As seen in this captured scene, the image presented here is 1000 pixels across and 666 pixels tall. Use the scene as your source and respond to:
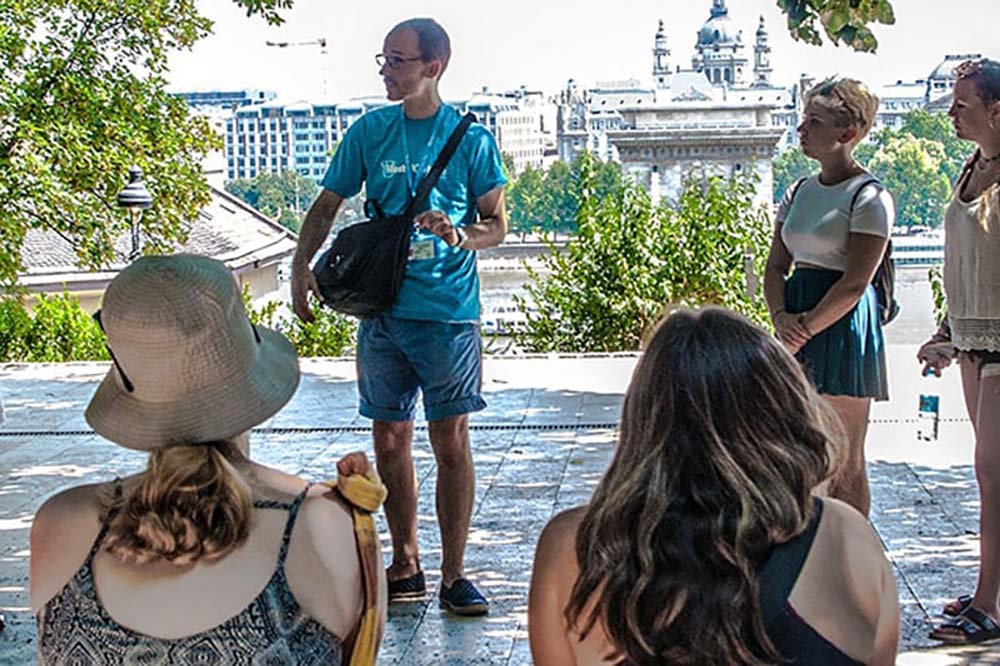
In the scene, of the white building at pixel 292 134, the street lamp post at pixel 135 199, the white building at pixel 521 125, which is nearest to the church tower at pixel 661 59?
the white building at pixel 521 125

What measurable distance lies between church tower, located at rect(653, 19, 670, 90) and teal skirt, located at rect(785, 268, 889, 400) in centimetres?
7462

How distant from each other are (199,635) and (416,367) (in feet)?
8.40

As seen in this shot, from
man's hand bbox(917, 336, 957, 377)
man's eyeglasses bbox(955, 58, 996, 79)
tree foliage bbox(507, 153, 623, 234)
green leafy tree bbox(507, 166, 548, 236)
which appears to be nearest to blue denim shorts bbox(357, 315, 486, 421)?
man's hand bbox(917, 336, 957, 377)

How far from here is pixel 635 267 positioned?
458 inches

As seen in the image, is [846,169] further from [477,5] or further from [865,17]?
[477,5]

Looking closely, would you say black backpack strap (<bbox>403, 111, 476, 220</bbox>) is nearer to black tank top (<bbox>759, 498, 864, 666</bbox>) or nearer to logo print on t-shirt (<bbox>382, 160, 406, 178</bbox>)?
logo print on t-shirt (<bbox>382, 160, 406, 178</bbox>)

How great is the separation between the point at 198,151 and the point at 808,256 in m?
12.7

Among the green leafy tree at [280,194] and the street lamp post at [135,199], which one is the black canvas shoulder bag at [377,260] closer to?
the street lamp post at [135,199]

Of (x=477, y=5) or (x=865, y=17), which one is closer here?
(x=865, y=17)

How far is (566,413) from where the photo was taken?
836cm

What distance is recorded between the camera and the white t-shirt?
175 inches

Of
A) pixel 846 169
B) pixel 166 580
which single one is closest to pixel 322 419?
pixel 846 169

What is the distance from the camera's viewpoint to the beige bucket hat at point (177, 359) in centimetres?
235

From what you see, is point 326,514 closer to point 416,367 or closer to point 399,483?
point 416,367
